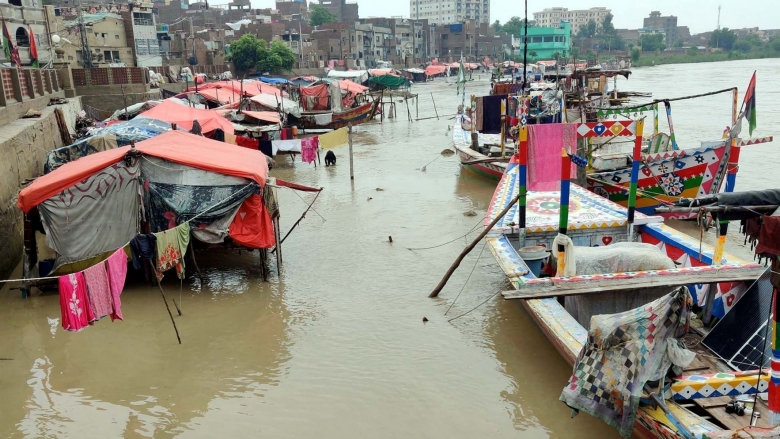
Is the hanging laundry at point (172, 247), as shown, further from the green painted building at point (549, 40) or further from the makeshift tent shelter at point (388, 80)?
the green painted building at point (549, 40)

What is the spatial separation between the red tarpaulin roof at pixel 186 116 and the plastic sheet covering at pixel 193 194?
884 cm

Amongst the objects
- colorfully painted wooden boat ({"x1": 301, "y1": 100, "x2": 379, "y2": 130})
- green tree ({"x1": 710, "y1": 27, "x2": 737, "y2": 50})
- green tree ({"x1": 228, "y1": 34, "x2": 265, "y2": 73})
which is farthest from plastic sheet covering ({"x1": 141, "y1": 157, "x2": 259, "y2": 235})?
green tree ({"x1": 710, "y1": 27, "x2": 737, "y2": 50})

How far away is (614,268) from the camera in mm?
7453

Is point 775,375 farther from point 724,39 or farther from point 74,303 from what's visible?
point 724,39

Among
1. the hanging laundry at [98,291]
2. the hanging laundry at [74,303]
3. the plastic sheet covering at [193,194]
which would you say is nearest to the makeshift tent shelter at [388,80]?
the plastic sheet covering at [193,194]

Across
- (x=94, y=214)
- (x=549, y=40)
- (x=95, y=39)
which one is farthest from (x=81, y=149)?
(x=549, y=40)

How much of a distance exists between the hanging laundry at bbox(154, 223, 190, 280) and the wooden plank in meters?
5.21

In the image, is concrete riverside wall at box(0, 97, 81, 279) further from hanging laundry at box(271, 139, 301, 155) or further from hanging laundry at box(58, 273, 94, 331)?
hanging laundry at box(271, 139, 301, 155)

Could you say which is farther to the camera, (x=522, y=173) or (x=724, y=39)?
(x=724, y=39)

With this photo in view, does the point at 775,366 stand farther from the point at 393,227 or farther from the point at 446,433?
the point at 393,227

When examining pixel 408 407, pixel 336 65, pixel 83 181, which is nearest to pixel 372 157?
pixel 83 181

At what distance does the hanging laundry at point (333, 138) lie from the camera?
16.7 m

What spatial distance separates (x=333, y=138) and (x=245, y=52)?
131 ft

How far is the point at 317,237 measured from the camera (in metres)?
13.2
